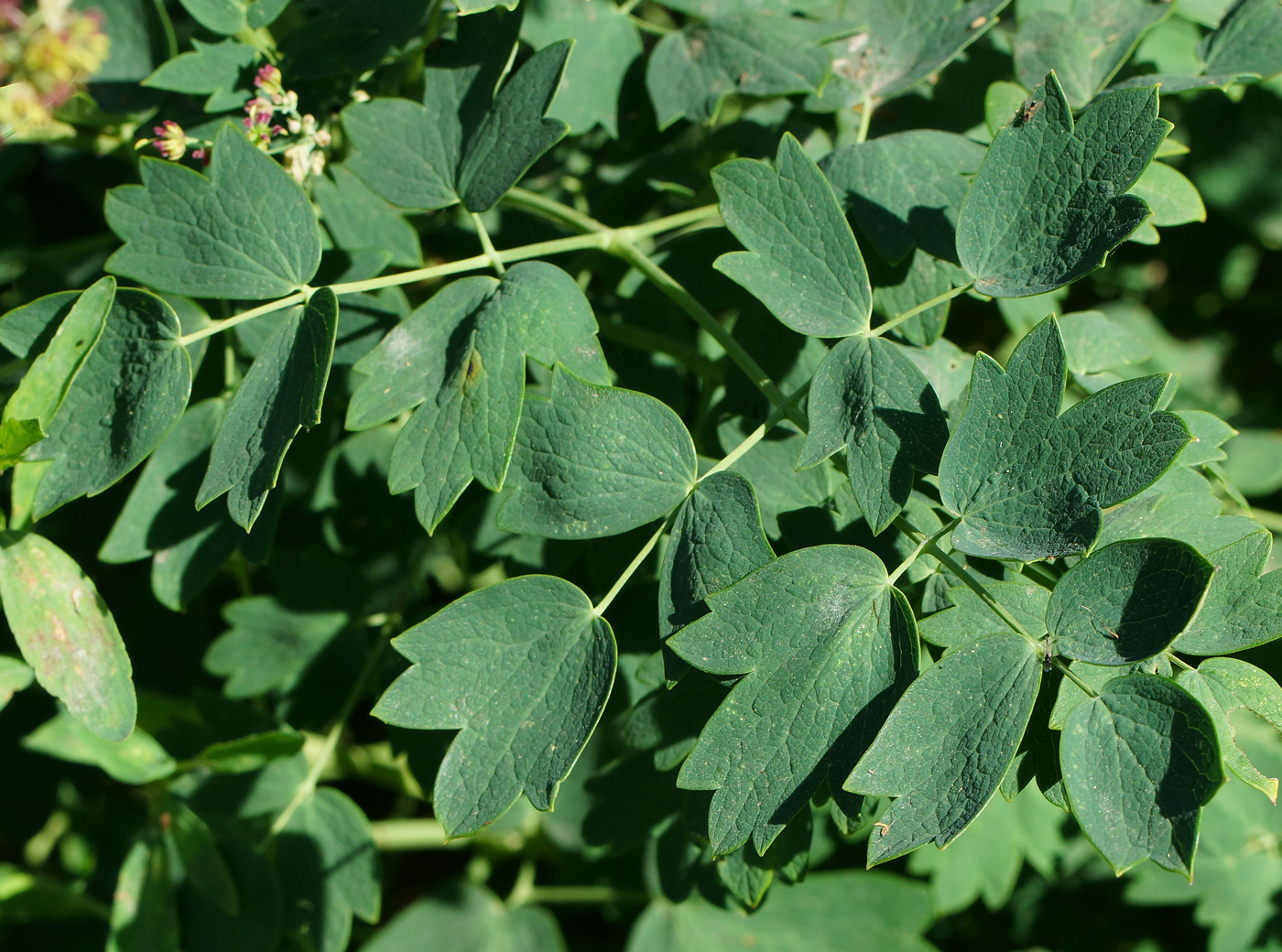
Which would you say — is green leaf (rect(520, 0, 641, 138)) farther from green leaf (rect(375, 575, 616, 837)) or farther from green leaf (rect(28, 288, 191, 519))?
green leaf (rect(375, 575, 616, 837))

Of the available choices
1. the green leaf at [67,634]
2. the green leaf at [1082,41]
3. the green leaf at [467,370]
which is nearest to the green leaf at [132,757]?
the green leaf at [67,634]

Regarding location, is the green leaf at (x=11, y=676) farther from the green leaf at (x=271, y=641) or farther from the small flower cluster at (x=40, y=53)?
the small flower cluster at (x=40, y=53)

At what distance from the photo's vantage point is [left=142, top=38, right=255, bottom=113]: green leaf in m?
1.22

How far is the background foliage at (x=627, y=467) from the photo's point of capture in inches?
35.1

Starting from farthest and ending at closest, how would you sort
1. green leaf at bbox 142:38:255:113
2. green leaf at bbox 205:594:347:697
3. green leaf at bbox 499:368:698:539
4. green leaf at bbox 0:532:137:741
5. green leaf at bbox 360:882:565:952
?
green leaf at bbox 360:882:565:952
green leaf at bbox 205:594:347:697
green leaf at bbox 142:38:255:113
green leaf at bbox 0:532:137:741
green leaf at bbox 499:368:698:539

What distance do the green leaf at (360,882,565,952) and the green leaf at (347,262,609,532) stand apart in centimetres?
111

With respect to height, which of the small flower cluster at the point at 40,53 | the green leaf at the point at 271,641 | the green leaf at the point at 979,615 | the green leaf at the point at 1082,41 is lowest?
the green leaf at the point at 271,641

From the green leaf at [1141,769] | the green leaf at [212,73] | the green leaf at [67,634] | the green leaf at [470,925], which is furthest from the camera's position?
the green leaf at [470,925]

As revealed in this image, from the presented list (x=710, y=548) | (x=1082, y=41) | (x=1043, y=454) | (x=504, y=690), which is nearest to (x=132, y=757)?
(x=504, y=690)

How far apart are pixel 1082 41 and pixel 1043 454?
2.37 feet

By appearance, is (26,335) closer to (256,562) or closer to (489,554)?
(256,562)

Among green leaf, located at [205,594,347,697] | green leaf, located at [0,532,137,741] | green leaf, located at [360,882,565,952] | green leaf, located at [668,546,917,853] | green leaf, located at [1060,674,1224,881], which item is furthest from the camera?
green leaf, located at [360,882,565,952]

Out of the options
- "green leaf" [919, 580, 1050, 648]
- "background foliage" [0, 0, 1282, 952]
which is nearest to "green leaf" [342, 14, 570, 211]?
"background foliage" [0, 0, 1282, 952]

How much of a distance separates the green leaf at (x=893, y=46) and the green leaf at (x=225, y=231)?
2.33 feet
